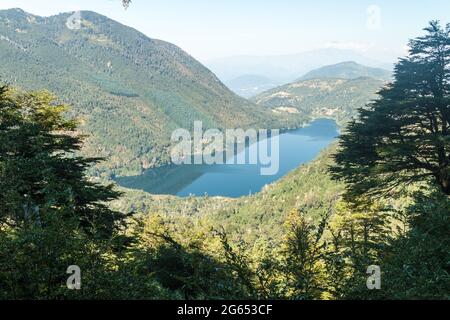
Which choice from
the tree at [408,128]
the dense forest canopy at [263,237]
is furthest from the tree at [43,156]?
the tree at [408,128]

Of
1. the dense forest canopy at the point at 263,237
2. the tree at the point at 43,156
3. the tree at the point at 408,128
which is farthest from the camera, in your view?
the tree at the point at 408,128

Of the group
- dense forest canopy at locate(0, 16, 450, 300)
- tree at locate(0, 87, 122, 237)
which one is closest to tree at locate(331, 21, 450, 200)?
dense forest canopy at locate(0, 16, 450, 300)

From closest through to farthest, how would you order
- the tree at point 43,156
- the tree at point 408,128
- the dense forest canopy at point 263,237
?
the dense forest canopy at point 263,237, the tree at point 43,156, the tree at point 408,128

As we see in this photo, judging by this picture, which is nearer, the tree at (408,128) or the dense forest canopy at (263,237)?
the dense forest canopy at (263,237)

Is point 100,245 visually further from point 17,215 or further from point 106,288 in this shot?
point 17,215

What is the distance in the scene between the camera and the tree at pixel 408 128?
55.9 feet

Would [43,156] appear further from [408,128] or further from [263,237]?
[408,128]

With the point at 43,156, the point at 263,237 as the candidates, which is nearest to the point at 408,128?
the point at 263,237

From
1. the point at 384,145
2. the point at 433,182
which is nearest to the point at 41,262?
the point at 384,145

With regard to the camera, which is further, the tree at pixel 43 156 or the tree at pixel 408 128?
the tree at pixel 408 128

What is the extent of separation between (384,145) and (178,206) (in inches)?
7176

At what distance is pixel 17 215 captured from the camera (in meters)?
11.3

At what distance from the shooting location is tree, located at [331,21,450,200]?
1705 cm

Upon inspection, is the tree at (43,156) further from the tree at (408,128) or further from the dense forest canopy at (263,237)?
the tree at (408,128)
